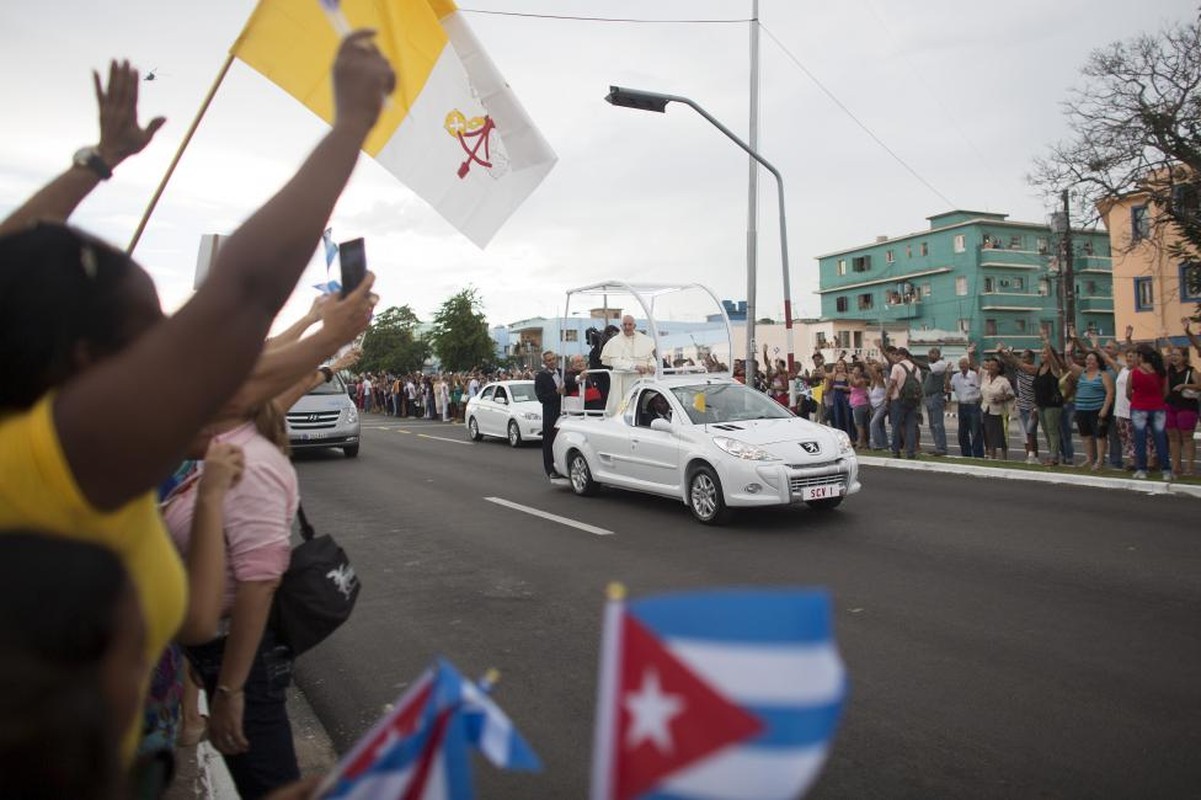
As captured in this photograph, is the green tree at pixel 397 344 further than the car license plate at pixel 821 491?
Yes

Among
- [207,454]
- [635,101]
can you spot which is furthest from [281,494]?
[635,101]

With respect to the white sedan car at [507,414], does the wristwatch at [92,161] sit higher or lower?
higher

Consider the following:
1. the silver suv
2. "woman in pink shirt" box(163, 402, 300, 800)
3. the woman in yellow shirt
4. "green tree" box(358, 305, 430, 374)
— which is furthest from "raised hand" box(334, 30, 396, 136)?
"green tree" box(358, 305, 430, 374)

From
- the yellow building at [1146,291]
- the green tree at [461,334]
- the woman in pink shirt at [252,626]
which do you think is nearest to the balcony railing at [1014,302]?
the yellow building at [1146,291]

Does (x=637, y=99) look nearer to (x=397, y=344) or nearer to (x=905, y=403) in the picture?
(x=905, y=403)

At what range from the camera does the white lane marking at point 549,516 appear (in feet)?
31.0

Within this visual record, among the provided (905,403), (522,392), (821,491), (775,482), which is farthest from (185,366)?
(522,392)

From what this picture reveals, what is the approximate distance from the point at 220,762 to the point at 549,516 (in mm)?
6689

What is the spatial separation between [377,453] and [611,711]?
751 inches

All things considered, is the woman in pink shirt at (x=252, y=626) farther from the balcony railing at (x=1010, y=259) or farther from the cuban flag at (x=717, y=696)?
the balcony railing at (x=1010, y=259)

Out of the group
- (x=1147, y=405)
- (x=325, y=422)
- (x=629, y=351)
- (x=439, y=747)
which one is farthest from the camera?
(x=325, y=422)

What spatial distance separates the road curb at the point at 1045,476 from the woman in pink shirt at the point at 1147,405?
1.95ft

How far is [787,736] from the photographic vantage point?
114 cm

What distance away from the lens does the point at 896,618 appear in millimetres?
5895
